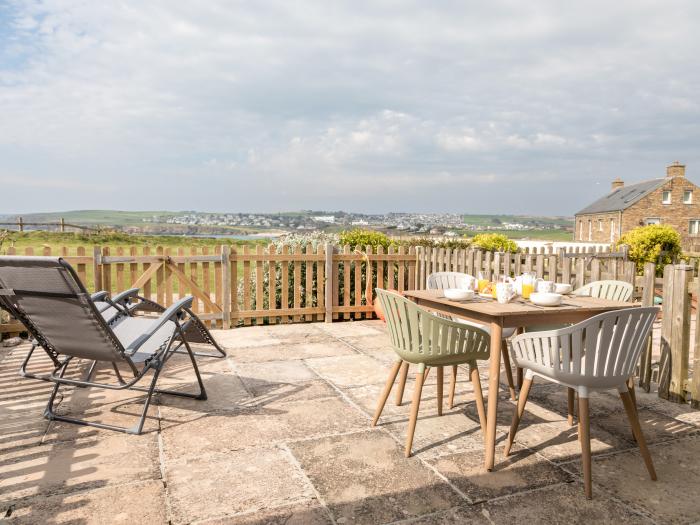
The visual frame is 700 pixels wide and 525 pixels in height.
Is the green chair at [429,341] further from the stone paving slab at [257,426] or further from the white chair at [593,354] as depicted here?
the stone paving slab at [257,426]

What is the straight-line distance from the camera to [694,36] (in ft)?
21.6

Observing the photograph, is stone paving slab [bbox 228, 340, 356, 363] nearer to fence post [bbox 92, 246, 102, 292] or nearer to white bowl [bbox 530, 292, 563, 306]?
fence post [bbox 92, 246, 102, 292]

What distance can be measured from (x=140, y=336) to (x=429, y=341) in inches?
87.8

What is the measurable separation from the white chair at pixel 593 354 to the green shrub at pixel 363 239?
6.10 meters

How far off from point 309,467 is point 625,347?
1.87 metres

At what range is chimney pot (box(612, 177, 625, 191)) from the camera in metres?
45.2

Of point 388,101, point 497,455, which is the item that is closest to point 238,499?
point 497,455

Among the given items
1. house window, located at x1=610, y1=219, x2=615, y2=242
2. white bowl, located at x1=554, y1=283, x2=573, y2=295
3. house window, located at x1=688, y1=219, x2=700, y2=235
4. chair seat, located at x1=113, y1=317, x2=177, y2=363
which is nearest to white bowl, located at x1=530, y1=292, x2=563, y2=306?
white bowl, located at x1=554, y1=283, x2=573, y2=295

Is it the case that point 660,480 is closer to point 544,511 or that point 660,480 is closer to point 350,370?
point 544,511

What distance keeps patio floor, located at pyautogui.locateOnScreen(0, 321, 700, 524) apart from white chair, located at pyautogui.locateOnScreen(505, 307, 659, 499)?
27 cm

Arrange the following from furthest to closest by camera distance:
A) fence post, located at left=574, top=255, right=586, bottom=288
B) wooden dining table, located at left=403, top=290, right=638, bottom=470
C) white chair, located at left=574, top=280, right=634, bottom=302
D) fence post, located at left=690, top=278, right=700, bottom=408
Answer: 1. fence post, located at left=574, top=255, right=586, bottom=288
2. white chair, located at left=574, top=280, right=634, bottom=302
3. fence post, located at left=690, top=278, right=700, bottom=408
4. wooden dining table, located at left=403, top=290, right=638, bottom=470

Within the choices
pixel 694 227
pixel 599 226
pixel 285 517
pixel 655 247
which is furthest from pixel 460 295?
pixel 694 227

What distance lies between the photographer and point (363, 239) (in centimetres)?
878

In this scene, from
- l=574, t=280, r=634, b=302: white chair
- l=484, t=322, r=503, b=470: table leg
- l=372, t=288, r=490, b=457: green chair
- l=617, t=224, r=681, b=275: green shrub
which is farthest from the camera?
l=617, t=224, r=681, b=275: green shrub
